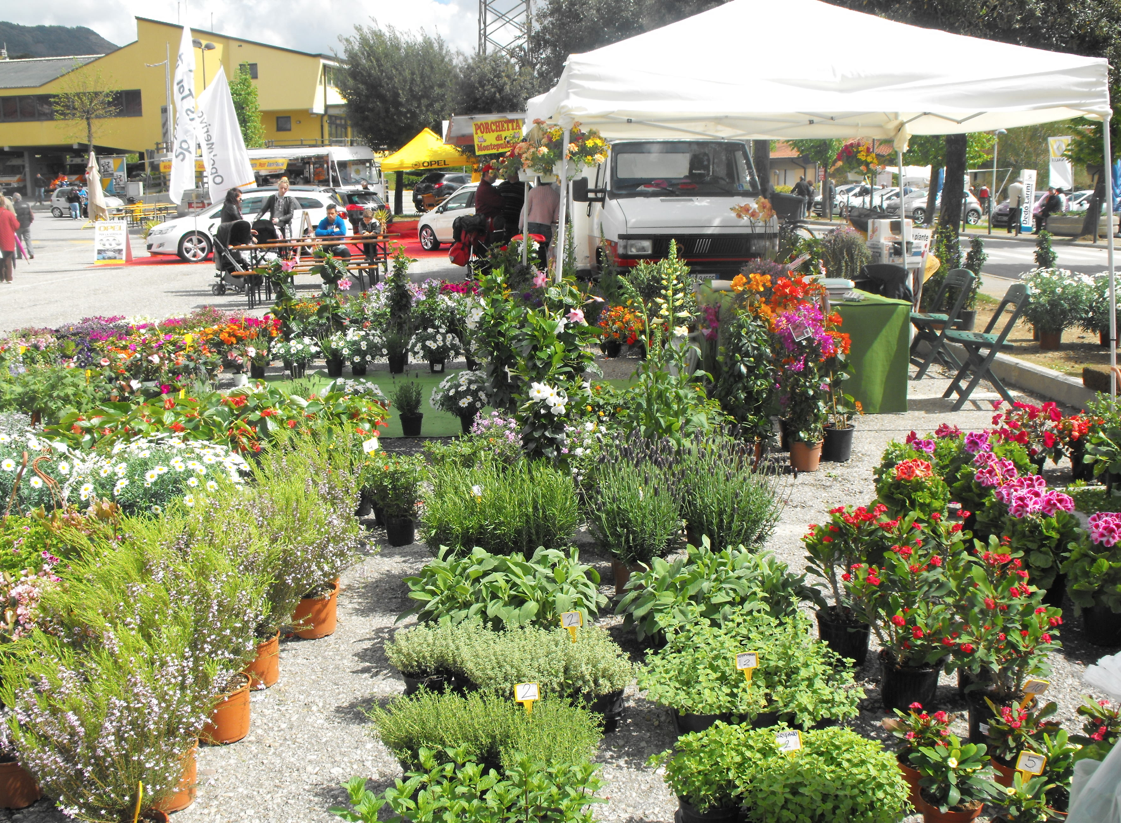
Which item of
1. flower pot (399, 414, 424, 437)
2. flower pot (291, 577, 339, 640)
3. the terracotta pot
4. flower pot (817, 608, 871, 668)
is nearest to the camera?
the terracotta pot

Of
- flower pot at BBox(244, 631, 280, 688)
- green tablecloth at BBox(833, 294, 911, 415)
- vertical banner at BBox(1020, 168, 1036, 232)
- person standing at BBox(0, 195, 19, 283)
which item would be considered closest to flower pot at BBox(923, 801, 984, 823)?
flower pot at BBox(244, 631, 280, 688)

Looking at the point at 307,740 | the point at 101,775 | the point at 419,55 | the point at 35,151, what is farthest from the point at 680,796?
the point at 35,151

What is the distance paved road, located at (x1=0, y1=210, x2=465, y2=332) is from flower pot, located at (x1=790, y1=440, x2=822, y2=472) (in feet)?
31.7

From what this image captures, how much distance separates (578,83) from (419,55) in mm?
36176

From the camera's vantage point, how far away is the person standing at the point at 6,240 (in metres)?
16.7

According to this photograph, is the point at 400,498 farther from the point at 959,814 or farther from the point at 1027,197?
the point at 1027,197

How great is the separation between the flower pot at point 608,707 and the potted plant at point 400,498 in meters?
2.02

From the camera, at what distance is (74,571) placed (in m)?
3.15

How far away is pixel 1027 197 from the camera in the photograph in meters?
28.4

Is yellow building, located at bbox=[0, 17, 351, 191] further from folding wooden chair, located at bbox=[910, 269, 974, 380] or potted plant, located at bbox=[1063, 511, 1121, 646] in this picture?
potted plant, located at bbox=[1063, 511, 1121, 646]

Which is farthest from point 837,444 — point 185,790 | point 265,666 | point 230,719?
point 185,790

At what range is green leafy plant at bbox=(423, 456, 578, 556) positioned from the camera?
413 cm

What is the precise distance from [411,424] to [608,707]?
4166 millimetres

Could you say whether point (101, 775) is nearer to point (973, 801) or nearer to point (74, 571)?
point (74, 571)
